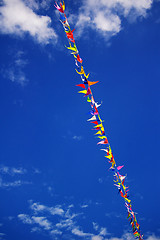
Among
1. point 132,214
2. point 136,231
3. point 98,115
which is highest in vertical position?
point 98,115

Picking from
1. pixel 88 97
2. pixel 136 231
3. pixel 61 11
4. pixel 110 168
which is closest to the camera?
pixel 61 11

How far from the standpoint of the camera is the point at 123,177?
708cm

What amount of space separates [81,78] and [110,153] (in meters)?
2.98

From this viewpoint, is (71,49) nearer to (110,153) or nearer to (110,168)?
(110,153)

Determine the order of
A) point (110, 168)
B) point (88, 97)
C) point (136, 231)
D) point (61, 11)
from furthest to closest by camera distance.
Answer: point (136, 231)
point (110, 168)
point (88, 97)
point (61, 11)

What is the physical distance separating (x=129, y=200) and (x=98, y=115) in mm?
3798

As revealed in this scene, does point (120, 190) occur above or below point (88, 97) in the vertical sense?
below

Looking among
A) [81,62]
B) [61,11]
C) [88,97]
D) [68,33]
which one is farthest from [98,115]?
[61,11]

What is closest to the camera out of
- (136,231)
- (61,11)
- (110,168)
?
(61,11)

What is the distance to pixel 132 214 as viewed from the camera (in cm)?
734

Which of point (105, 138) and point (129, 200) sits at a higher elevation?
point (105, 138)

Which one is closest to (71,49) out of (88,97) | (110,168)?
(88,97)

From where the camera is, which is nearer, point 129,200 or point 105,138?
point 105,138

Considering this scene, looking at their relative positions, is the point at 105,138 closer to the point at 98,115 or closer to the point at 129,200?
the point at 98,115
